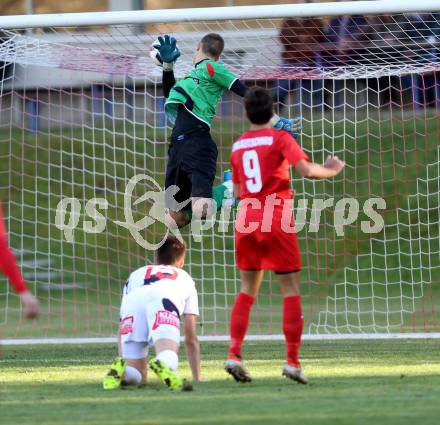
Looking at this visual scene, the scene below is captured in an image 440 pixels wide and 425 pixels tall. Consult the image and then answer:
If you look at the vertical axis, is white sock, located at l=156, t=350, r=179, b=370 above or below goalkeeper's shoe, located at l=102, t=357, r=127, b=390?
above

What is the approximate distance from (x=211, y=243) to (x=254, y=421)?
993cm

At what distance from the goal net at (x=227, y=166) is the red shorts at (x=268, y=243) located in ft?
10.4

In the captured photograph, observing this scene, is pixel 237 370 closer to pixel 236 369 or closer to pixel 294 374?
pixel 236 369

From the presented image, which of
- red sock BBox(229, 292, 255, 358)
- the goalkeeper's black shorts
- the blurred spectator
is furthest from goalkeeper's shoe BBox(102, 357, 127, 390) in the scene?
the blurred spectator

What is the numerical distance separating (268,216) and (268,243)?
174 mm

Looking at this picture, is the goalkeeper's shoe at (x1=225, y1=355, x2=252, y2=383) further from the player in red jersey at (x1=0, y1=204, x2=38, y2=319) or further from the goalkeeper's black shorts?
the goalkeeper's black shorts

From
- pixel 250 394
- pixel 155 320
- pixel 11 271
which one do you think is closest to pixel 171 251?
pixel 155 320

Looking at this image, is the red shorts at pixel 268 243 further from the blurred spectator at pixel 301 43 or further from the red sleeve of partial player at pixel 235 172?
the blurred spectator at pixel 301 43

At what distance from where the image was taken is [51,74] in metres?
18.4

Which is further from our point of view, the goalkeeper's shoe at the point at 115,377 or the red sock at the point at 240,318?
the red sock at the point at 240,318

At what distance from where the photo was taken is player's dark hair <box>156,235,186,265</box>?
24.6 feet

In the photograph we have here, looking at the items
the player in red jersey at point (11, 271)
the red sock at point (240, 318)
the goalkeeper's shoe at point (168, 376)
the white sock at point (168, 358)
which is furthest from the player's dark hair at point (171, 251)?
the player in red jersey at point (11, 271)

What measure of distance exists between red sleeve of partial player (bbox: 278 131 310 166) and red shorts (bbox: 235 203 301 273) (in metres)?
0.36

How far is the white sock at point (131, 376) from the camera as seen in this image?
283 inches
